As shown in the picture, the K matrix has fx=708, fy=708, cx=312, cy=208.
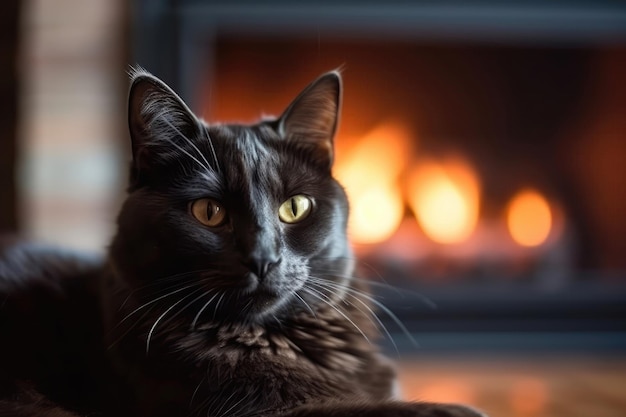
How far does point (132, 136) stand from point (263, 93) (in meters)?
1.18

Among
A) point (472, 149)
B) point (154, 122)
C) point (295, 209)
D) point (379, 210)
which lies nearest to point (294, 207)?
point (295, 209)

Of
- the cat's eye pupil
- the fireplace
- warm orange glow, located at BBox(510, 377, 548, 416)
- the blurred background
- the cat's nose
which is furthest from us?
the fireplace

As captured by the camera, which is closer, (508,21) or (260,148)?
(260,148)

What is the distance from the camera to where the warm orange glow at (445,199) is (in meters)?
2.13

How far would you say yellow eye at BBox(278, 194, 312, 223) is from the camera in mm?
989

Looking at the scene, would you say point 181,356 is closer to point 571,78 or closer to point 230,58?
point 230,58

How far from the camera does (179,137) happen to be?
995mm

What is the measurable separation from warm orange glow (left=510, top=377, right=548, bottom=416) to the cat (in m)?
0.45

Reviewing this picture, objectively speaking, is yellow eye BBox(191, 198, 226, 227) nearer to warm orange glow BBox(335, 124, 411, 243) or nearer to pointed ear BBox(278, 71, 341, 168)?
pointed ear BBox(278, 71, 341, 168)

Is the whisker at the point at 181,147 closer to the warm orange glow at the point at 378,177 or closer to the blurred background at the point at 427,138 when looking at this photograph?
the blurred background at the point at 427,138

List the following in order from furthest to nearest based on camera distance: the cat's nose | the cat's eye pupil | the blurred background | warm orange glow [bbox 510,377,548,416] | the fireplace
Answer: the fireplace, the blurred background, warm orange glow [bbox 510,377,548,416], the cat's eye pupil, the cat's nose

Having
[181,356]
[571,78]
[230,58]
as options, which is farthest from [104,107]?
[571,78]

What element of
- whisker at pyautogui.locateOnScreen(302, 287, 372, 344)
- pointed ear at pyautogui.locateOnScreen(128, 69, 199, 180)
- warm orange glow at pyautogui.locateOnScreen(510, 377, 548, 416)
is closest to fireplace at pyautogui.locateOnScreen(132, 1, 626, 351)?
warm orange glow at pyautogui.locateOnScreen(510, 377, 548, 416)

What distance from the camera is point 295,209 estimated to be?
1.00 metres
